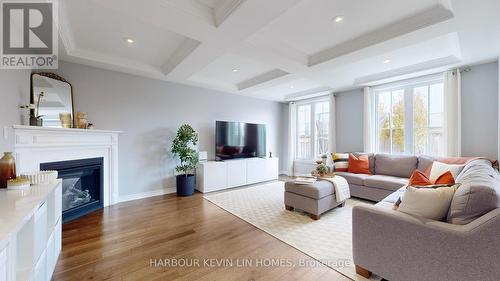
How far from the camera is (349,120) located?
17.1ft

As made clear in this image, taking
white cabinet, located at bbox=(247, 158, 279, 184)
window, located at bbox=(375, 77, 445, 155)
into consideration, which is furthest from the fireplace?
window, located at bbox=(375, 77, 445, 155)

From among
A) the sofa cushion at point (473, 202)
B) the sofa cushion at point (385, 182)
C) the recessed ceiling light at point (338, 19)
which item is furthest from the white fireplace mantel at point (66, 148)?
the sofa cushion at point (385, 182)

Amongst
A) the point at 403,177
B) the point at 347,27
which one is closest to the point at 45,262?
the point at 347,27

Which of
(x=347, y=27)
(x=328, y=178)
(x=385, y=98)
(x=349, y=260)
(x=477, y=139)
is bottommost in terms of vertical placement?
(x=349, y=260)

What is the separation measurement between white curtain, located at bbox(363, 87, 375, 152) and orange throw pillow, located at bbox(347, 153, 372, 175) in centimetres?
51

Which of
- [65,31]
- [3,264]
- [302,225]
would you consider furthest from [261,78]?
[3,264]

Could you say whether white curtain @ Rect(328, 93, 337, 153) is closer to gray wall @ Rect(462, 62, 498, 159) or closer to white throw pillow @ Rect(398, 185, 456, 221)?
gray wall @ Rect(462, 62, 498, 159)

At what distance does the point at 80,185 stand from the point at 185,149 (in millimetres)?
1798

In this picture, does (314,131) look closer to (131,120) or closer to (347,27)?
(347,27)

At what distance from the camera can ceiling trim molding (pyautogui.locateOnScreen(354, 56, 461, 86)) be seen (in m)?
3.41

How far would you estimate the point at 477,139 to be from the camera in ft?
11.4

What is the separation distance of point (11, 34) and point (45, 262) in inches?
99.4

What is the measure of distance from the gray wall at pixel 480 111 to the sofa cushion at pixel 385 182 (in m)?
1.35

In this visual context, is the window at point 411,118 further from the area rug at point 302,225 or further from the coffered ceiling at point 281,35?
the area rug at point 302,225
